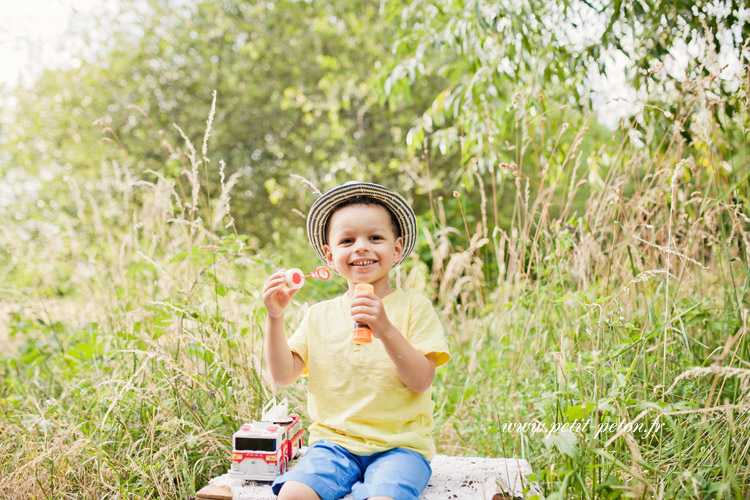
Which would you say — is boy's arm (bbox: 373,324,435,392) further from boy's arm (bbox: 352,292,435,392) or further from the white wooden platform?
the white wooden platform

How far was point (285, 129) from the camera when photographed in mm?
7832

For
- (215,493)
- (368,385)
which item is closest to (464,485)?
(368,385)

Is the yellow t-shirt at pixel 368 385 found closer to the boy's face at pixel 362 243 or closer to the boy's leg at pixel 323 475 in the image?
the boy's leg at pixel 323 475

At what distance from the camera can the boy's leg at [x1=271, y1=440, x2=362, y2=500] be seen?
152 cm

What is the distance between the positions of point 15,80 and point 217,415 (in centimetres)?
774

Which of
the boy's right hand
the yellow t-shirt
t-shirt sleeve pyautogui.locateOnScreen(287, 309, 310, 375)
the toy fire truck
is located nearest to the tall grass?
the toy fire truck

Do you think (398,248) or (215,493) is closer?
(215,493)

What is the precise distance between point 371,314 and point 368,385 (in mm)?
307

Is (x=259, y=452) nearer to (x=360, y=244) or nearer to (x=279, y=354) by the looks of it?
(x=279, y=354)

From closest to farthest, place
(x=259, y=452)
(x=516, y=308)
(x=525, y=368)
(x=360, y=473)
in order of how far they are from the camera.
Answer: (x=360, y=473)
(x=259, y=452)
(x=525, y=368)
(x=516, y=308)

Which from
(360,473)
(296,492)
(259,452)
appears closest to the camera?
(296,492)

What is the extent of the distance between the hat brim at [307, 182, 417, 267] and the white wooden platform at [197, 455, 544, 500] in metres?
0.73

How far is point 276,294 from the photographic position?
165 centimetres

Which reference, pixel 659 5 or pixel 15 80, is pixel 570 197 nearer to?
pixel 659 5
